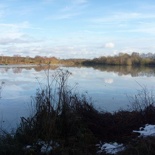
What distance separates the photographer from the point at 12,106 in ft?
39.2

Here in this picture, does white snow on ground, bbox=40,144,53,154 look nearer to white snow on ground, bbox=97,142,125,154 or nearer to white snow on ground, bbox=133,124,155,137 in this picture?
white snow on ground, bbox=97,142,125,154

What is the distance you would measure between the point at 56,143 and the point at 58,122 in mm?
780

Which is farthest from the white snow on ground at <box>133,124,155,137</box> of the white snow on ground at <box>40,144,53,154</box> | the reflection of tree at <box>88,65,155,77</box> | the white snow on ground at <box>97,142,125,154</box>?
the reflection of tree at <box>88,65,155,77</box>

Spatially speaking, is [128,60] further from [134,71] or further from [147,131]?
[147,131]

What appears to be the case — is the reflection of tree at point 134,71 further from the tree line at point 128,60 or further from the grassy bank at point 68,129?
the grassy bank at point 68,129

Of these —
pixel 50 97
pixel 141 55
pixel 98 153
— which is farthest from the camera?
pixel 141 55

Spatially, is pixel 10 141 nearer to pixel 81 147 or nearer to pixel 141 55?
pixel 81 147

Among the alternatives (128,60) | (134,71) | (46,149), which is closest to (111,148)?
(46,149)

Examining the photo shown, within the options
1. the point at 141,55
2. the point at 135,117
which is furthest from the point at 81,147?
the point at 141,55

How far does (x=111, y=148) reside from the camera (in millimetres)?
5500

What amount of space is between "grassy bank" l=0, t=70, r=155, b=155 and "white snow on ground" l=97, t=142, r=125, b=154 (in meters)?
0.13

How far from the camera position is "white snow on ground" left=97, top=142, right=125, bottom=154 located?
17.5ft

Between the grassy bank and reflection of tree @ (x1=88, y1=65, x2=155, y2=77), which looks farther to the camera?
reflection of tree @ (x1=88, y1=65, x2=155, y2=77)

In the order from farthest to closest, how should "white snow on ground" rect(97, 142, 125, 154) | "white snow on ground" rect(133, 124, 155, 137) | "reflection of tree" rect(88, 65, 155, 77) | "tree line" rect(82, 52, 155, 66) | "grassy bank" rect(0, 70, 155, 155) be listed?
"tree line" rect(82, 52, 155, 66)
"reflection of tree" rect(88, 65, 155, 77)
"white snow on ground" rect(133, 124, 155, 137)
"grassy bank" rect(0, 70, 155, 155)
"white snow on ground" rect(97, 142, 125, 154)
